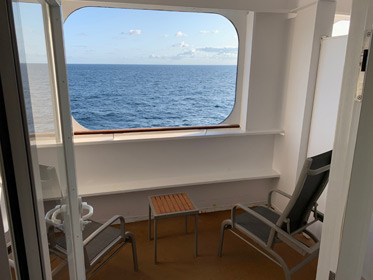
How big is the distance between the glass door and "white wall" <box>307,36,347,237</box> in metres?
2.08

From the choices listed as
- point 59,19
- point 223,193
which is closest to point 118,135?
point 223,193

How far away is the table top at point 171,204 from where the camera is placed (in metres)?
2.19

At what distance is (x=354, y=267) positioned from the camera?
2.09 feet

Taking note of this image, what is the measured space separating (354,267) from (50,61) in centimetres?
105

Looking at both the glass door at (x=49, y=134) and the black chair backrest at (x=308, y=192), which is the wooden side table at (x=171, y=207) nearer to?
the black chair backrest at (x=308, y=192)

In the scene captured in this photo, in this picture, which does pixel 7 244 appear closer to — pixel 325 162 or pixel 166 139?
pixel 325 162

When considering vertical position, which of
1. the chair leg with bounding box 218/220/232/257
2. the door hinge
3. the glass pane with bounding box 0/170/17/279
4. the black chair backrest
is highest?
the door hinge

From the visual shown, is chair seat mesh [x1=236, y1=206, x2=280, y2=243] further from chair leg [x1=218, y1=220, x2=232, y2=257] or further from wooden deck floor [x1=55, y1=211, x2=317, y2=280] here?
wooden deck floor [x1=55, y1=211, x2=317, y2=280]

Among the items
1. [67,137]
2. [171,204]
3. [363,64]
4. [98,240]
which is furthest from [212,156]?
[363,64]

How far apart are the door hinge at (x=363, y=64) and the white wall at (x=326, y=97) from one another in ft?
6.04

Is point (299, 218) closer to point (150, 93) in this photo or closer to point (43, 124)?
point (43, 124)

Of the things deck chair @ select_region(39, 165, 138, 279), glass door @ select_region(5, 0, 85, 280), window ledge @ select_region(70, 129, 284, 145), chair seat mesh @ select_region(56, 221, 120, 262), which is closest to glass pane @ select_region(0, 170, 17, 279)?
glass door @ select_region(5, 0, 85, 280)

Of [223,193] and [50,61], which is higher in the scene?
[50,61]

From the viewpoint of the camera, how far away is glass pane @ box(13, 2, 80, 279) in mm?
532
